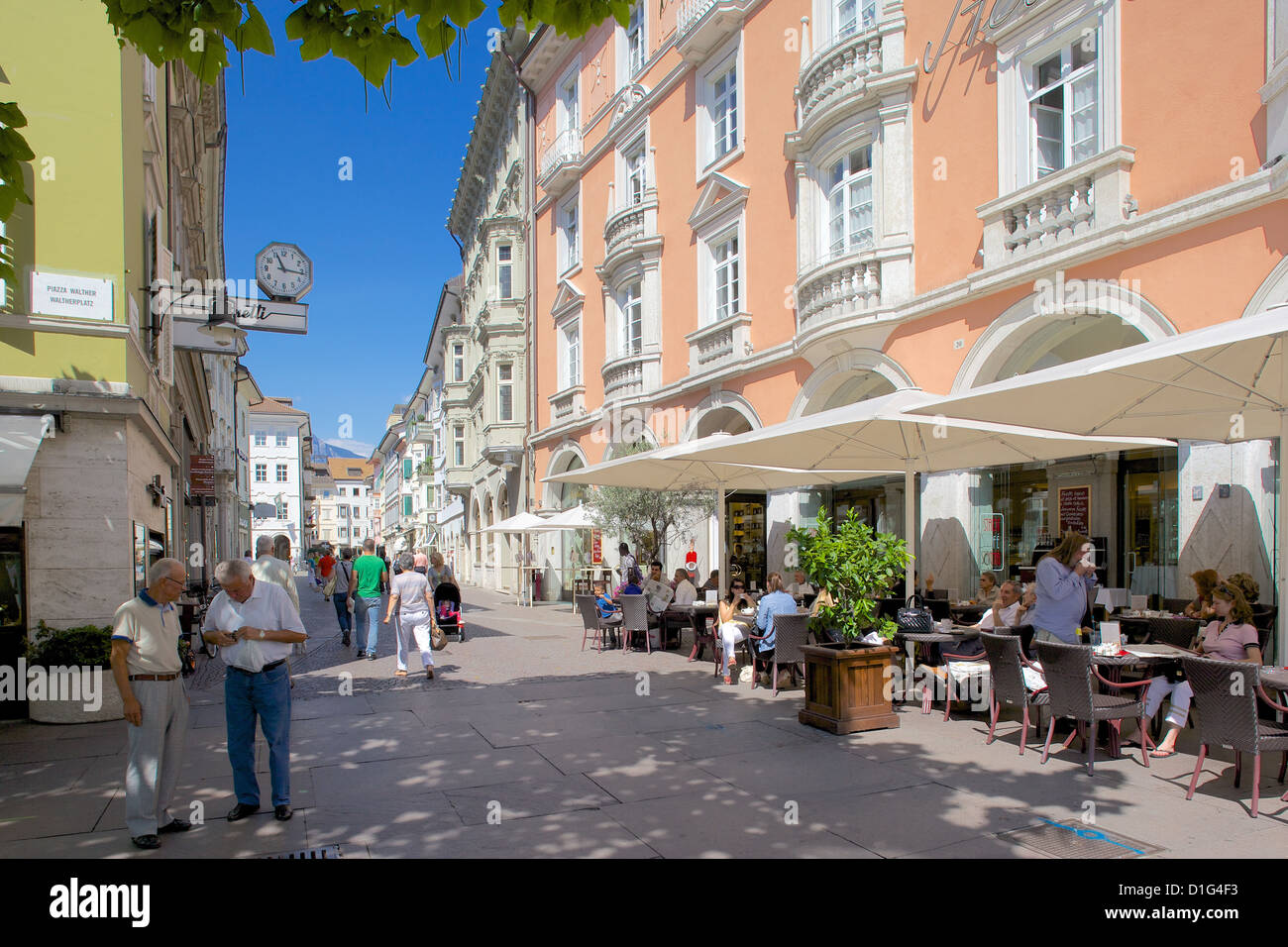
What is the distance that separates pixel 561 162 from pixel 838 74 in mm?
12966

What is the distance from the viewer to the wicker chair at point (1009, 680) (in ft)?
22.7

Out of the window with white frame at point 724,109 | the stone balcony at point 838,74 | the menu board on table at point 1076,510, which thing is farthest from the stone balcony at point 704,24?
the menu board on table at point 1076,510

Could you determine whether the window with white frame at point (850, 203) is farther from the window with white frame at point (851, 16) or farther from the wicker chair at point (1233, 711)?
the wicker chair at point (1233, 711)

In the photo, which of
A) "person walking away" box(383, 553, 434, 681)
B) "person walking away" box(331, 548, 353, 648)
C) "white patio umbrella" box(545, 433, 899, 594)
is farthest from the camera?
"person walking away" box(331, 548, 353, 648)

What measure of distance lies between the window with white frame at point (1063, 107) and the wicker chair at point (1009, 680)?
718 centimetres

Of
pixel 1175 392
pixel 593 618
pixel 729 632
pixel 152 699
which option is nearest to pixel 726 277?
pixel 593 618

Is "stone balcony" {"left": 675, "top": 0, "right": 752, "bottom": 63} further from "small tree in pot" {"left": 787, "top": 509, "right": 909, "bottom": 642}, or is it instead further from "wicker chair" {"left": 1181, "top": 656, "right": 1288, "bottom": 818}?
"wicker chair" {"left": 1181, "top": 656, "right": 1288, "bottom": 818}

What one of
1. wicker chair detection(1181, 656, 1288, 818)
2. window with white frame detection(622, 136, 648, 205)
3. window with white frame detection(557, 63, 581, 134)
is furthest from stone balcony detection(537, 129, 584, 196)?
wicker chair detection(1181, 656, 1288, 818)

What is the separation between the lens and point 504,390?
3112cm

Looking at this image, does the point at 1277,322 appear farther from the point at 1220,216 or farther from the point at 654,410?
the point at 654,410

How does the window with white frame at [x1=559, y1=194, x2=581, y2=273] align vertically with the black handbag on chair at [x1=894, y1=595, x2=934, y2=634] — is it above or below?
above

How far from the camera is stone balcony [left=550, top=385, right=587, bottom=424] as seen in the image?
2497 centimetres

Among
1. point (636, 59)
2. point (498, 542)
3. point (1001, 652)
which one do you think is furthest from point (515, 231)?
point (1001, 652)

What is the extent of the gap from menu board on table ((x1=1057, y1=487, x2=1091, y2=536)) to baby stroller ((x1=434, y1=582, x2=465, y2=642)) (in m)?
10.5
